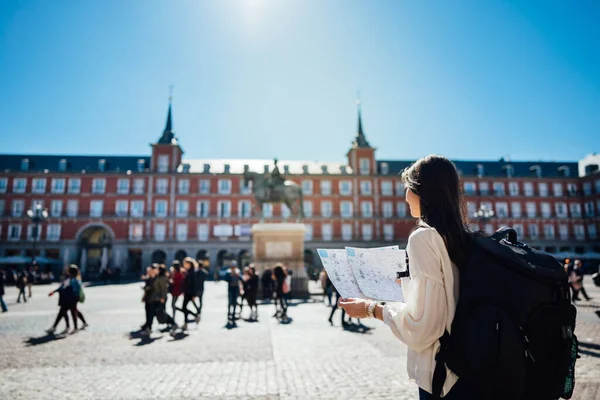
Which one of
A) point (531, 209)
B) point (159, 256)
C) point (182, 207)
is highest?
point (182, 207)

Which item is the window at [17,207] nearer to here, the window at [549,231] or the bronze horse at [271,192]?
the bronze horse at [271,192]

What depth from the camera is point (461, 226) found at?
1.43 meters

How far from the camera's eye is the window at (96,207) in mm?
41562

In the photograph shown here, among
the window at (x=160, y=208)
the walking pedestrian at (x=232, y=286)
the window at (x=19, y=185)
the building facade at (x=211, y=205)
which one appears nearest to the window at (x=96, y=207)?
the building facade at (x=211, y=205)

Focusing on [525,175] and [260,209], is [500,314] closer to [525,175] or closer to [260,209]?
[260,209]

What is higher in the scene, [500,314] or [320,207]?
[320,207]

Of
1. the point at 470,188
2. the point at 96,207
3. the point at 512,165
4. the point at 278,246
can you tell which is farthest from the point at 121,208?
A: the point at 512,165

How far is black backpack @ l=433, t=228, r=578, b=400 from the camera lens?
1.21m

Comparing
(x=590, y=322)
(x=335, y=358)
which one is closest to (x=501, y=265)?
(x=335, y=358)

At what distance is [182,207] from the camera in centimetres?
4244

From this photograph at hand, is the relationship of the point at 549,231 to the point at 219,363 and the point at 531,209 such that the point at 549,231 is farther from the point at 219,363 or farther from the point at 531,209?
the point at 219,363

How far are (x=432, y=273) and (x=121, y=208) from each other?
45.7 metres

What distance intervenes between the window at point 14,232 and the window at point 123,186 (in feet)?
36.3

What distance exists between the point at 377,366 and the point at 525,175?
52.6 metres
